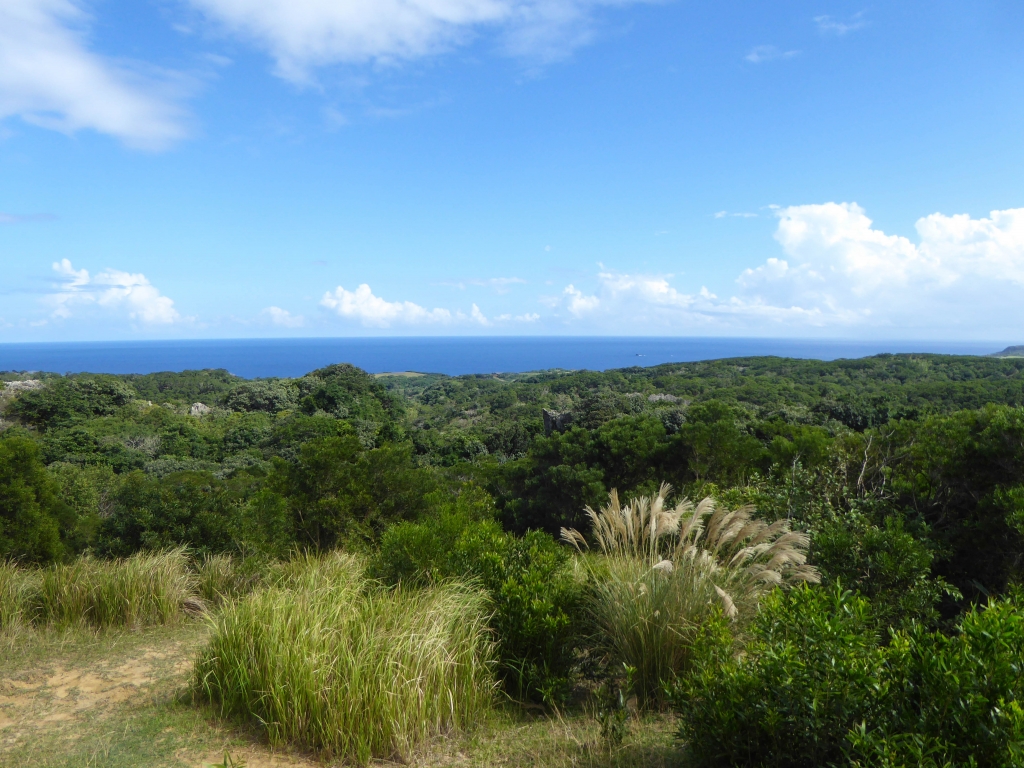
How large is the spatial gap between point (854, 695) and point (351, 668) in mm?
2507

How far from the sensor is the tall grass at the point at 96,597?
209 inches

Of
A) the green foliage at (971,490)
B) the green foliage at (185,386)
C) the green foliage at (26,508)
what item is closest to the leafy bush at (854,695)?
the green foliage at (971,490)

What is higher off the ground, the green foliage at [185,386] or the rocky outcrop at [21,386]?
the rocky outcrop at [21,386]

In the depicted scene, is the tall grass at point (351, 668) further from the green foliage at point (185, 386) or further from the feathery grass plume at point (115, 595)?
the green foliage at point (185, 386)

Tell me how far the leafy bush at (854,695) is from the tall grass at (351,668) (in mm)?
1398

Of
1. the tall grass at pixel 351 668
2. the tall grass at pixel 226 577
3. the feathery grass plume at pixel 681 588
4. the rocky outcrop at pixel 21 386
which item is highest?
the feathery grass plume at pixel 681 588

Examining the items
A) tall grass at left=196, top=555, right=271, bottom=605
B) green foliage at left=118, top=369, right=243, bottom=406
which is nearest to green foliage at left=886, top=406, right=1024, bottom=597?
tall grass at left=196, top=555, right=271, bottom=605

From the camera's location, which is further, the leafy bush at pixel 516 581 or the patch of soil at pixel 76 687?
the leafy bush at pixel 516 581

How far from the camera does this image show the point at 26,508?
24.0 feet

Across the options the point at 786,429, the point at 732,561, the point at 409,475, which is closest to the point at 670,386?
the point at 786,429

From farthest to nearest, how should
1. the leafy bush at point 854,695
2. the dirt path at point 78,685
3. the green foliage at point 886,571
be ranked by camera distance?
the green foliage at point 886,571, the dirt path at point 78,685, the leafy bush at point 854,695

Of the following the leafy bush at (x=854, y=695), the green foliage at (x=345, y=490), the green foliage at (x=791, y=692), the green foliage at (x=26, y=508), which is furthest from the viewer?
the green foliage at (x=345, y=490)

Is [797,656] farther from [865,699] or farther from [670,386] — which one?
[670,386]

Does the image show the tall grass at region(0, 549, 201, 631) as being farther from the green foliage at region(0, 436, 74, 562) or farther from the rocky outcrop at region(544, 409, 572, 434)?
the rocky outcrop at region(544, 409, 572, 434)
